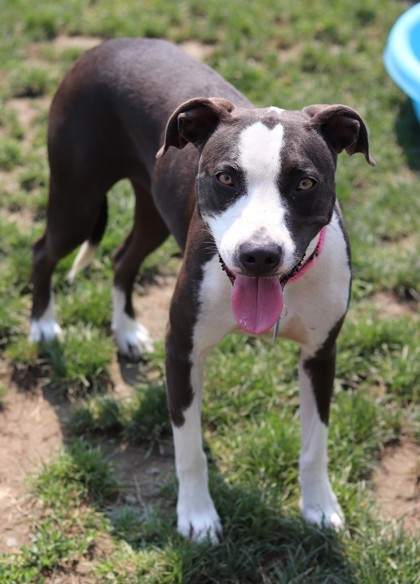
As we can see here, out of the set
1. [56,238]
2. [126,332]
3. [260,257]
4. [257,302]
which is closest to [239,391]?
[126,332]

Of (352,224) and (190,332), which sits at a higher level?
(190,332)

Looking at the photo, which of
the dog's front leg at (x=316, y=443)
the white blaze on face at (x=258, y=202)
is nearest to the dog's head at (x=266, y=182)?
the white blaze on face at (x=258, y=202)

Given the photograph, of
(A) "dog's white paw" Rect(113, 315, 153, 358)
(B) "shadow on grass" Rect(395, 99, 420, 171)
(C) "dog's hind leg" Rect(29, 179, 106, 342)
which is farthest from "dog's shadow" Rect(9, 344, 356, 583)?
(B) "shadow on grass" Rect(395, 99, 420, 171)

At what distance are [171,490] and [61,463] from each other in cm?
50

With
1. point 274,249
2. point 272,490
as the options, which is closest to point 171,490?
point 272,490

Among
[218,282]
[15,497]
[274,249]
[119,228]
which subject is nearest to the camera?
[274,249]

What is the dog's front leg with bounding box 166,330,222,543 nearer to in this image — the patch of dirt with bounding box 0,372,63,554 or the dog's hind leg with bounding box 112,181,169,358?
the patch of dirt with bounding box 0,372,63,554

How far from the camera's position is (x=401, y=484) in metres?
4.15

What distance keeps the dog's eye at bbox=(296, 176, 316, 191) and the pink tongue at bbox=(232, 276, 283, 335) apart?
1.02 feet

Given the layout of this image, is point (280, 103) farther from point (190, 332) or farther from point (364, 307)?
point (190, 332)

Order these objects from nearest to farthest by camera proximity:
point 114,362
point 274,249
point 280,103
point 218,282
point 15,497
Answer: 1. point 274,249
2. point 218,282
3. point 15,497
4. point 114,362
5. point 280,103

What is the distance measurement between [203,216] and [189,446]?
102cm

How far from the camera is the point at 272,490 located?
157 inches

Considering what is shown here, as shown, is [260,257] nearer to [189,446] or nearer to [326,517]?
[189,446]
